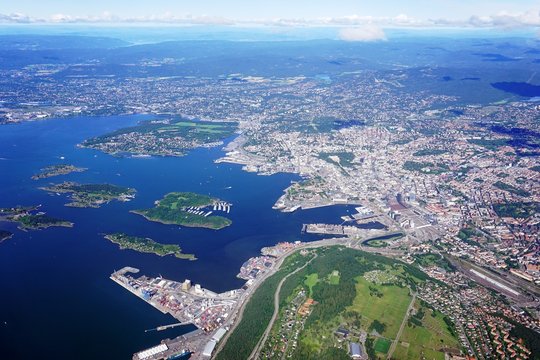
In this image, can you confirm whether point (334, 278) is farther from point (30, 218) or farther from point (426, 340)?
point (30, 218)

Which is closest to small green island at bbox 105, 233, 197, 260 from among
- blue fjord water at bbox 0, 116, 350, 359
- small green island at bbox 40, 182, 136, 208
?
blue fjord water at bbox 0, 116, 350, 359

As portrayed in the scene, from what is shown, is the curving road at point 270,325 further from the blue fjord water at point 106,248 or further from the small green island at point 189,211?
the small green island at point 189,211

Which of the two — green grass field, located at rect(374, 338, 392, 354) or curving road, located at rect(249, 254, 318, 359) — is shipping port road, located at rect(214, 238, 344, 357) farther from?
green grass field, located at rect(374, 338, 392, 354)

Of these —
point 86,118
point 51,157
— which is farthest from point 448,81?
point 51,157

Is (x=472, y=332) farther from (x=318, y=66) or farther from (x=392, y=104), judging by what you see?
(x=318, y=66)

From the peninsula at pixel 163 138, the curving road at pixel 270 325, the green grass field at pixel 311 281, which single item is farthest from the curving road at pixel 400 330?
the peninsula at pixel 163 138
